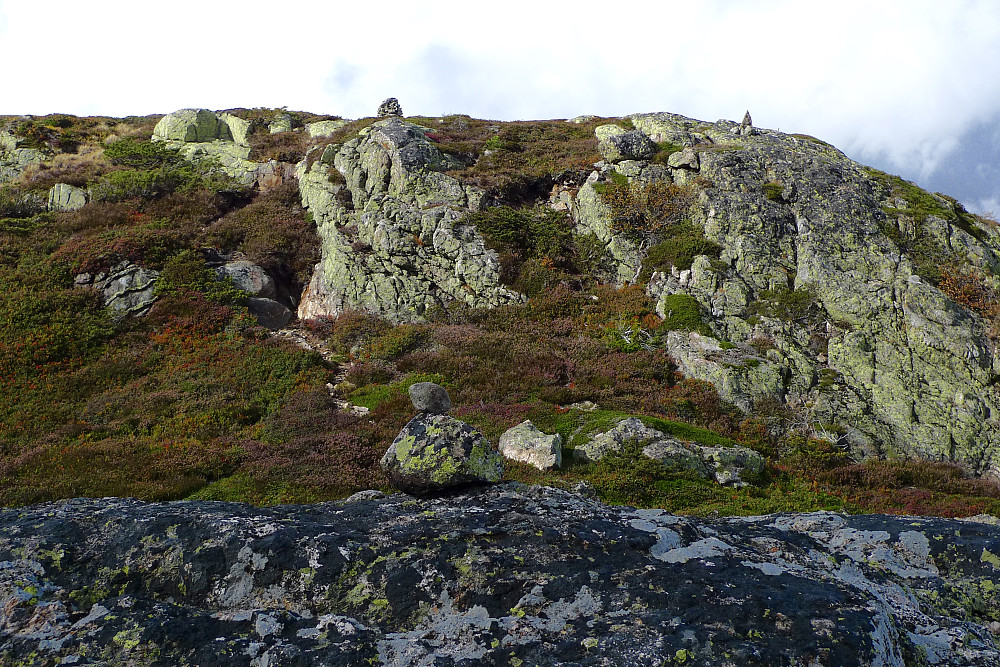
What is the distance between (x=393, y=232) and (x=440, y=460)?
2308cm

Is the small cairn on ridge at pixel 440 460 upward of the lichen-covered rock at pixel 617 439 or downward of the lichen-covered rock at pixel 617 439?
upward

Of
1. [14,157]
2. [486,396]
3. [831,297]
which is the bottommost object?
[486,396]

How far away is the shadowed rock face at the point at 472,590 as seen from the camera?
4105 millimetres

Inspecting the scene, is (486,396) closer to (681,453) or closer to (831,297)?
(681,453)

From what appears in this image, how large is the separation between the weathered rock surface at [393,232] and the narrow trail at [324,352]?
7.46ft

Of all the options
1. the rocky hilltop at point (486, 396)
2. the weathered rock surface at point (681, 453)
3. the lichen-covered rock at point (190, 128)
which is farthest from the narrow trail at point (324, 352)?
the lichen-covered rock at point (190, 128)

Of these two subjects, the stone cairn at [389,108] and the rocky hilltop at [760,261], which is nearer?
the rocky hilltop at [760,261]

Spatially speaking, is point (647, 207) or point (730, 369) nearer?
point (730, 369)

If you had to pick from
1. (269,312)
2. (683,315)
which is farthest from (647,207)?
(269,312)

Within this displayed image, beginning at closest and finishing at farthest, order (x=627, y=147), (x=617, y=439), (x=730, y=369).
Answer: (x=617, y=439) < (x=730, y=369) < (x=627, y=147)

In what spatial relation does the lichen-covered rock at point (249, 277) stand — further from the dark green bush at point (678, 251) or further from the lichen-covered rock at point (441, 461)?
the lichen-covered rock at point (441, 461)

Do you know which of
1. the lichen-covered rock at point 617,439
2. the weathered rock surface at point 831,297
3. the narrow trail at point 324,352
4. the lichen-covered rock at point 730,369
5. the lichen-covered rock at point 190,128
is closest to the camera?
the lichen-covered rock at point 617,439

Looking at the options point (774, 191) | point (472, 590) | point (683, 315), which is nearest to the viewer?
point (472, 590)

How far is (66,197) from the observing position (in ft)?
106
